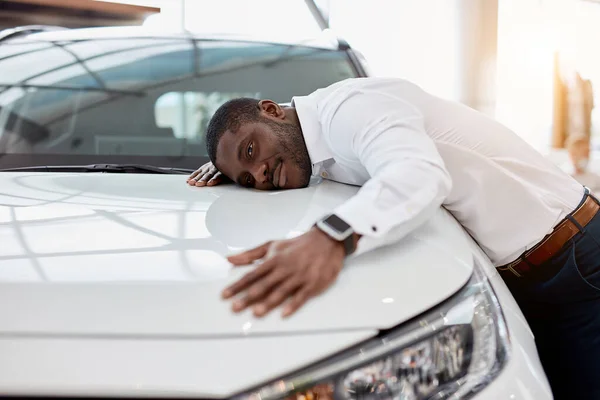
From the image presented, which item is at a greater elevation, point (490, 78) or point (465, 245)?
point (465, 245)

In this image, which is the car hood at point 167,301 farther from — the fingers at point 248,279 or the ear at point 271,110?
the ear at point 271,110

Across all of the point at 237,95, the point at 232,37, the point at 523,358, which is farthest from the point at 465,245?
the point at 232,37

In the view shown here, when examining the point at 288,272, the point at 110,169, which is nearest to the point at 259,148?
the point at 110,169

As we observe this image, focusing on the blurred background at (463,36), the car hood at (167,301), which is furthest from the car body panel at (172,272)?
the blurred background at (463,36)

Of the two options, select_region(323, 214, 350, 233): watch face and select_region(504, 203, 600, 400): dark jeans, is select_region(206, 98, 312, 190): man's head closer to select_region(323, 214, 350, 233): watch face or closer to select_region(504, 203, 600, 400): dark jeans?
select_region(323, 214, 350, 233): watch face

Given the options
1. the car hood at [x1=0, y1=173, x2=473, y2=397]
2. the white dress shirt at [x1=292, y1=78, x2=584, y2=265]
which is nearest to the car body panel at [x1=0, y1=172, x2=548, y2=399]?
the car hood at [x1=0, y1=173, x2=473, y2=397]

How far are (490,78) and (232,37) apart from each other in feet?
15.9

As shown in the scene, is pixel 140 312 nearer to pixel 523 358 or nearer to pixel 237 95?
pixel 523 358

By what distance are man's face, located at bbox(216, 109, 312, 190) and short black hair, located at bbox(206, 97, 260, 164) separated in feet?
0.06

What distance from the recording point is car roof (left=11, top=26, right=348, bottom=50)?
7.02ft

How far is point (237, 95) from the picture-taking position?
2008mm

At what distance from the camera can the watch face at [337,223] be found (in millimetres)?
911

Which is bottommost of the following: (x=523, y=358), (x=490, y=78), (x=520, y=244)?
(x=490, y=78)

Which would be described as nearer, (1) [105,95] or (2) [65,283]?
(2) [65,283]
